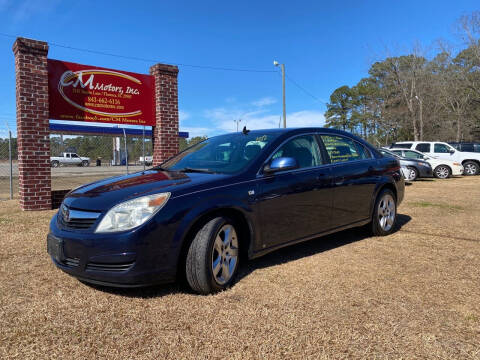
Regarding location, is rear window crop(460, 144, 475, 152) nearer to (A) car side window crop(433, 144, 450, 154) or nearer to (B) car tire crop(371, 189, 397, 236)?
A: (A) car side window crop(433, 144, 450, 154)

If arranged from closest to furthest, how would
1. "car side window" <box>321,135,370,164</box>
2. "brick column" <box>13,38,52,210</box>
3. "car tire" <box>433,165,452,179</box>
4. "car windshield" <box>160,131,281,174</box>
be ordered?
"car windshield" <box>160,131,281,174</box> → "car side window" <box>321,135,370,164</box> → "brick column" <box>13,38,52,210</box> → "car tire" <box>433,165,452,179</box>

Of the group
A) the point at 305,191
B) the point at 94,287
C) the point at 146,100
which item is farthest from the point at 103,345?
the point at 146,100

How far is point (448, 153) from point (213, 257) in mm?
18802

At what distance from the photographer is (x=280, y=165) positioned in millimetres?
3539

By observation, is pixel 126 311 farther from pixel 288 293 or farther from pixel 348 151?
pixel 348 151

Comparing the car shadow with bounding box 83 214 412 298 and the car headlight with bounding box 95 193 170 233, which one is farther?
the car shadow with bounding box 83 214 412 298

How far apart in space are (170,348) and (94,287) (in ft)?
4.36

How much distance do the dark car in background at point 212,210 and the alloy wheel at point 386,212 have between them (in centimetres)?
49

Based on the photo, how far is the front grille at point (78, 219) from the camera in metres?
2.96

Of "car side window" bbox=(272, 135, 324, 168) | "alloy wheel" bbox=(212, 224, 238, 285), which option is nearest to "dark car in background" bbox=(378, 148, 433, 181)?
"car side window" bbox=(272, 135, 324, 168)

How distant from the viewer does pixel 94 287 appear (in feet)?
11.0

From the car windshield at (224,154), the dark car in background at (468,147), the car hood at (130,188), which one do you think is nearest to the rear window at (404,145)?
the dark car in background at (468,147)

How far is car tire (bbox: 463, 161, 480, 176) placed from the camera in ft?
61.7

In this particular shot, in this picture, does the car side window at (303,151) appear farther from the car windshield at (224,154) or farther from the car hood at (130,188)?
the car hood at (130,188)
